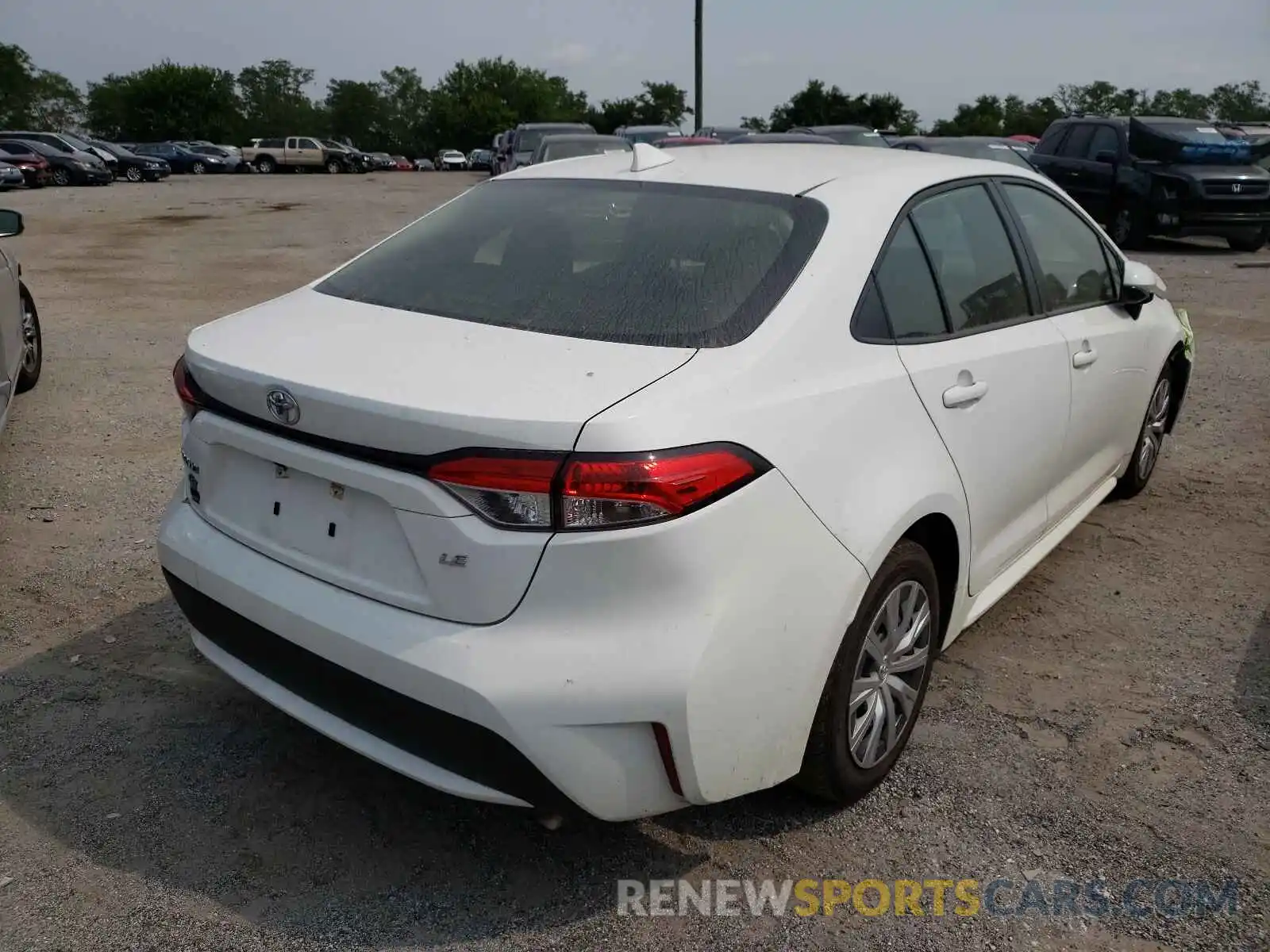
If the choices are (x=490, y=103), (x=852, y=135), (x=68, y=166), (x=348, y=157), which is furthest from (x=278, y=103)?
(x=852, y=135)

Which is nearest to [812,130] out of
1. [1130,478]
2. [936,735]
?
[1130,478]

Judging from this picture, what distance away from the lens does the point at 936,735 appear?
10.6 feet

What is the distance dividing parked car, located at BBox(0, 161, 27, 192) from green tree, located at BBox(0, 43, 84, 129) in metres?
51.9

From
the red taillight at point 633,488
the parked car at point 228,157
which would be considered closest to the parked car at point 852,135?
the red taillight at point 633,488

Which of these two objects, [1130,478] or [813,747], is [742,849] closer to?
[813,747]

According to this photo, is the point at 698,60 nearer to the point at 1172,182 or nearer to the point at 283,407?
the point at 1172,182

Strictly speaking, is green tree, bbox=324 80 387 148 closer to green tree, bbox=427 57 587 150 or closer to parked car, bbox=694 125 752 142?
green tree, bbox=427 57 587 150

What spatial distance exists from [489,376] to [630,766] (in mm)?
860

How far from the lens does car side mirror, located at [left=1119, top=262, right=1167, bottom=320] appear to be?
167 inches

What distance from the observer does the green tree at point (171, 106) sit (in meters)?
78.0

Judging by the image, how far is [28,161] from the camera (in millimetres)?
30047

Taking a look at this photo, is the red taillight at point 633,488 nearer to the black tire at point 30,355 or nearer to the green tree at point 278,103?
the black tire at point 30,355

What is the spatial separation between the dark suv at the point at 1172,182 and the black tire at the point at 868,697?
13652 millimetres

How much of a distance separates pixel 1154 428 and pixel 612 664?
394 centimetres
